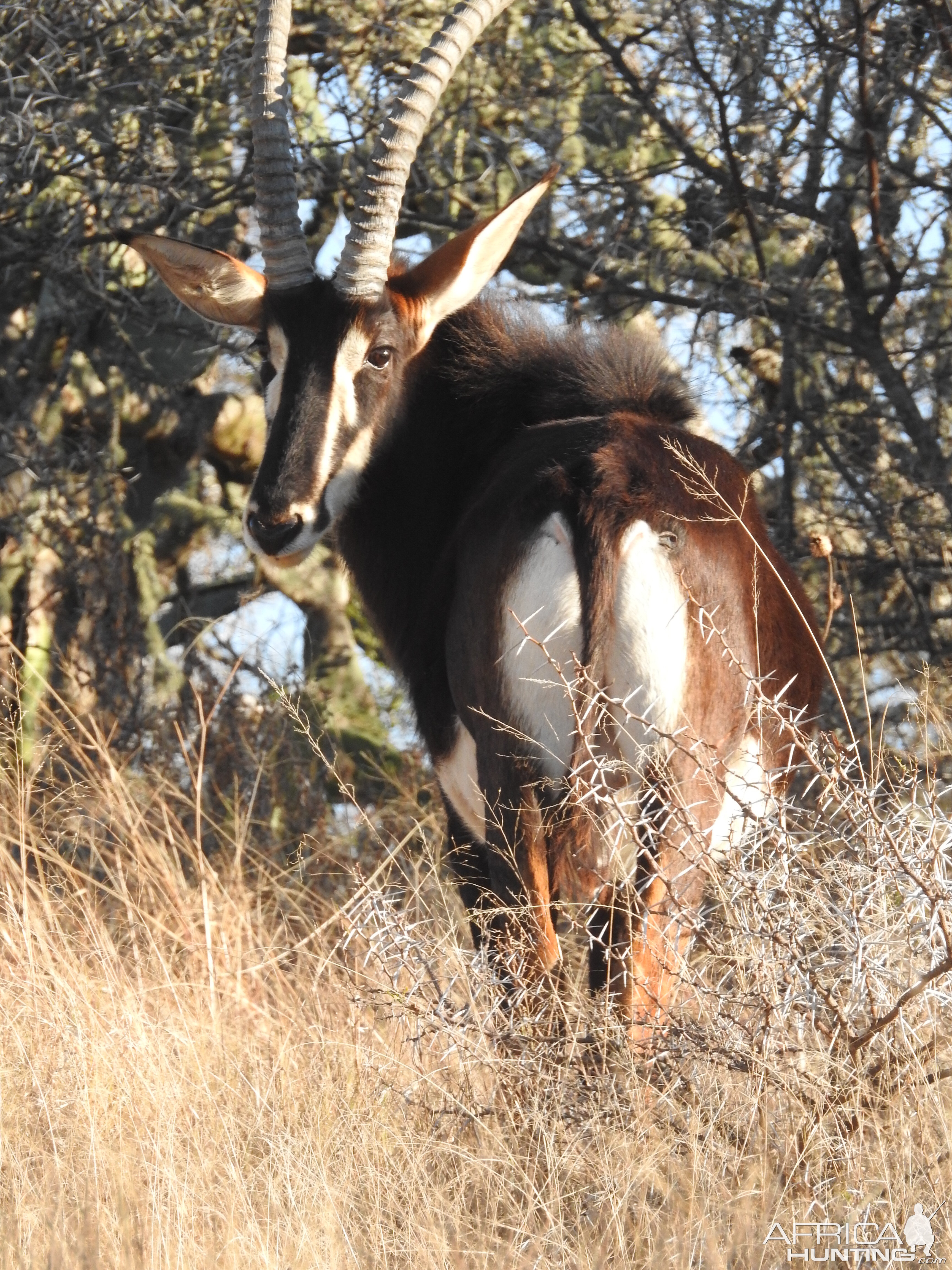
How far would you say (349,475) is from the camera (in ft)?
13.5

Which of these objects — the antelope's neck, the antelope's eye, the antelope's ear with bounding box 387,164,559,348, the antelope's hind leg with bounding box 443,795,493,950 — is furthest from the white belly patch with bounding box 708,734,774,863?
the antelope's ear with bounding box 387,164,559,348

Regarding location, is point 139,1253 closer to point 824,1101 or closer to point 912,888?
Result: point 824,1101

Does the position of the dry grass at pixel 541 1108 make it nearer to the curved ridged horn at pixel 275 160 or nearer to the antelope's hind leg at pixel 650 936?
the antelope's hind leg at pixel 650 936

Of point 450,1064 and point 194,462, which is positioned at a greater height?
point 194,462

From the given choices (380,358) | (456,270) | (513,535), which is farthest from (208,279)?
(513,535)

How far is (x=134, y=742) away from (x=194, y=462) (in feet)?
6.37

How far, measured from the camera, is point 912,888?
2717mm

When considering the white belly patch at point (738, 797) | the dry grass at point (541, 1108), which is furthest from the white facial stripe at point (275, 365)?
the white belly patch at point (738, 797)

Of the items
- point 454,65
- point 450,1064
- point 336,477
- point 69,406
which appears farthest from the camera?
point 69,406

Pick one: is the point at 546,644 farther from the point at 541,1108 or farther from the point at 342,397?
the point at 342,397

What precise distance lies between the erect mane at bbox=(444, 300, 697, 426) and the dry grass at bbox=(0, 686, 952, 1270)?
4.05 feet

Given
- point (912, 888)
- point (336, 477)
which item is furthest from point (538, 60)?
point (912, 888)

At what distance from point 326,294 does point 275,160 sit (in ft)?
1.89

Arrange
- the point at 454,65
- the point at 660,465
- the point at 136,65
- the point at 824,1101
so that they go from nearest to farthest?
the point at 824,1101 → the point at 660,465 → the point at 454,65 → the point at 136,65
